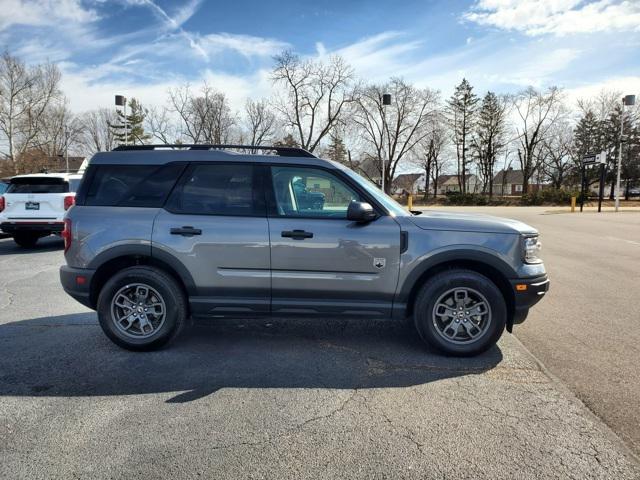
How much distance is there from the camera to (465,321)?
4234mm

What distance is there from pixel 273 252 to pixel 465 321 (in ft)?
6.35

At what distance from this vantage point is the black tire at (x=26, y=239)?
11117 mm

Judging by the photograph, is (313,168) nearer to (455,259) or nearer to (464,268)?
(455,259)

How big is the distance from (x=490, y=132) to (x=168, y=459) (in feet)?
217

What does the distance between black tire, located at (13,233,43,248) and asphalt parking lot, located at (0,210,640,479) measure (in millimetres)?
6903

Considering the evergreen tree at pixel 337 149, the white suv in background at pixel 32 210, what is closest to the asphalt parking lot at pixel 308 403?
the white suv in background at pixel 32 210

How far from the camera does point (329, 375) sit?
3.83 metres

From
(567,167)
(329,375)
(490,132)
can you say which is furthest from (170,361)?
(567,167)

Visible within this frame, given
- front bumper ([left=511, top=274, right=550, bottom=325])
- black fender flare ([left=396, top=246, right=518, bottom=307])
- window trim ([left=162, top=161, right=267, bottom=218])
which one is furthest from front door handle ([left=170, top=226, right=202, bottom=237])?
front bumper ([left=511, top=274, right=550, bottom=325])

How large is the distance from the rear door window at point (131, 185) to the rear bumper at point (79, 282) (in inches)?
26.4

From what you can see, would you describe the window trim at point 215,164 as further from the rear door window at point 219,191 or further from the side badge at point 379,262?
the side badge at point 379,262

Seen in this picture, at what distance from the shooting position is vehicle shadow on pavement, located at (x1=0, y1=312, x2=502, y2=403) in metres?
3.64

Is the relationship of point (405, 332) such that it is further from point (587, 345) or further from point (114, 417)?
point (114, 417)

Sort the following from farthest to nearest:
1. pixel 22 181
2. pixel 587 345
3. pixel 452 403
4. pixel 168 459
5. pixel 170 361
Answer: pixel 22 181
pixel 587 345
pixel 170 361
pixel 452 403
pixel 168 459
